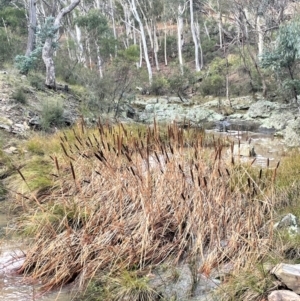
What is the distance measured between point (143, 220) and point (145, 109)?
15.8m

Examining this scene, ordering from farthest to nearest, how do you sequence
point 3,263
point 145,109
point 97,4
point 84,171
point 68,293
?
1. point 97,4
2. point 145,109
3. point 84,171
4. point 3,263
5. point 68,293

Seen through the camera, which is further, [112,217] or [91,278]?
[112,217]

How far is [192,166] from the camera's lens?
4.26 meters

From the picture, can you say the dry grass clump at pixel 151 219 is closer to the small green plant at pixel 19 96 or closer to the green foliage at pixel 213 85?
the small green plant at pixel 19 96

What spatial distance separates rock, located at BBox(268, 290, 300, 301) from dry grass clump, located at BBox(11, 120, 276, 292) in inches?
18.6

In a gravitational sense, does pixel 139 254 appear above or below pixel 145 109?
above

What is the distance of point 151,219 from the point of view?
3916mm

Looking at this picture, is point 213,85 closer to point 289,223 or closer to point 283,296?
point 289,223

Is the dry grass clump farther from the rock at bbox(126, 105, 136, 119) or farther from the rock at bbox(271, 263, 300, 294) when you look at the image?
the rock at bbox(126, 105, 136, 119)

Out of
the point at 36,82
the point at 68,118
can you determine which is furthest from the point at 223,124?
the point at 36,82

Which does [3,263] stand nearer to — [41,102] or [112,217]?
[112,217]

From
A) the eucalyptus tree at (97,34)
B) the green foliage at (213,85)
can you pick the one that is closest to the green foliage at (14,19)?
the eucalyptus tree at (97,34)

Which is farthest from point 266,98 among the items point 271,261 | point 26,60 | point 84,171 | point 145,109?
point 271,261

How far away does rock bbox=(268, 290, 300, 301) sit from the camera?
9.14 feet
